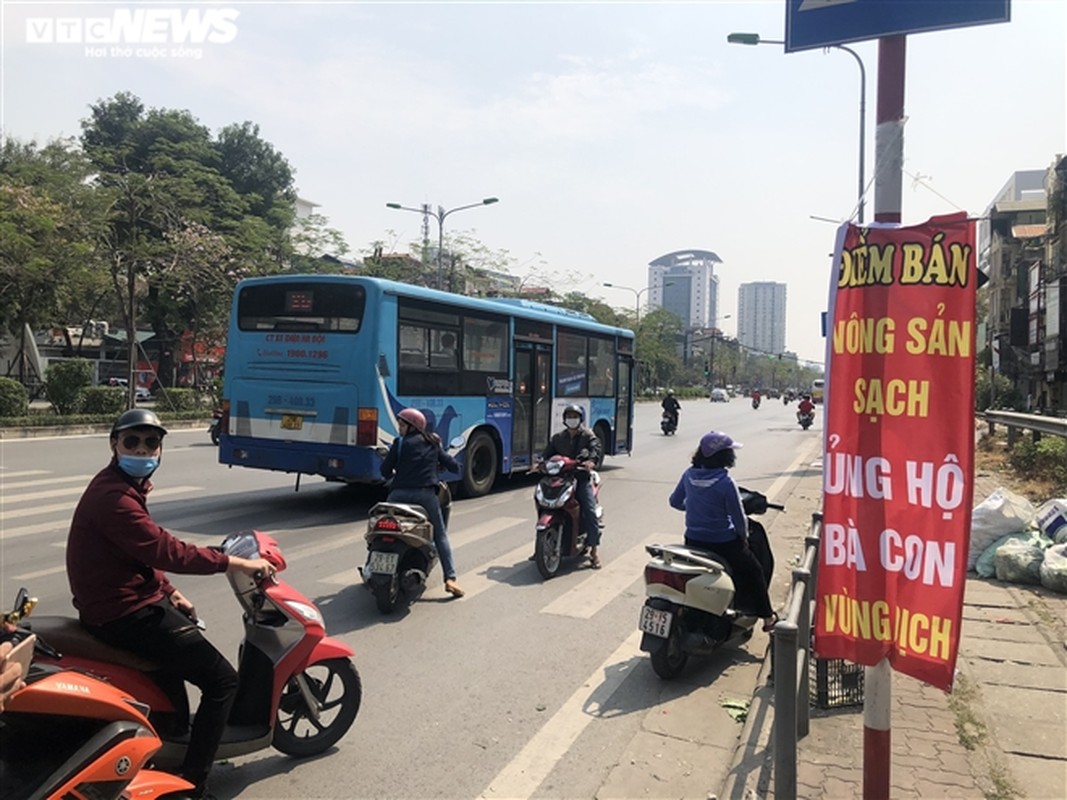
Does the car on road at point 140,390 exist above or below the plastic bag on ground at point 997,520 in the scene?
above

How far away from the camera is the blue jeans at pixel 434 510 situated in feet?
20.8

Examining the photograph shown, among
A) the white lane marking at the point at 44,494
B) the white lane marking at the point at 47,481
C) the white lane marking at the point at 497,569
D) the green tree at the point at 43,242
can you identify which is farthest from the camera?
the green tree at the point at 43,242

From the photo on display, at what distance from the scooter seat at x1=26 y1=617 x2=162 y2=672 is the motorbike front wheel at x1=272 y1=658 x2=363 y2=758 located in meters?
0.79

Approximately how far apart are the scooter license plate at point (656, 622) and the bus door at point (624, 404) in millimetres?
11184

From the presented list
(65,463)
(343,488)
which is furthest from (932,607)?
(65,463)

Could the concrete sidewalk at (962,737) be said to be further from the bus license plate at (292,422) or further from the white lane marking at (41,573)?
the bus license plate at (292,422)

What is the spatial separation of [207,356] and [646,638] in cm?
3396

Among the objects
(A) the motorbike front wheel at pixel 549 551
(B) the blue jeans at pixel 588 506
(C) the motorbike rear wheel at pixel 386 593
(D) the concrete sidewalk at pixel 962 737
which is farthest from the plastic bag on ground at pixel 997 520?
(C) the motorbike rear wheel at pixel 386 593

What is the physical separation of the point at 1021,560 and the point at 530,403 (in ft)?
24.7

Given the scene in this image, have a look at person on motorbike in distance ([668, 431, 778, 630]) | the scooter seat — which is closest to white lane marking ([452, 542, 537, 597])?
person on motorbike in distance ([668, 431, 778, 630])

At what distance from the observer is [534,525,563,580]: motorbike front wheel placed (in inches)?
284

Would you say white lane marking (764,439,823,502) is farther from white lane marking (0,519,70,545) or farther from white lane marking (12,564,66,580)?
white lane marking (0,519,70,545)

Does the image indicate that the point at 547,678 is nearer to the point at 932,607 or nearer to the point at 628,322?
the point at 932,607

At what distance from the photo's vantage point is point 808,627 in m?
3.98
